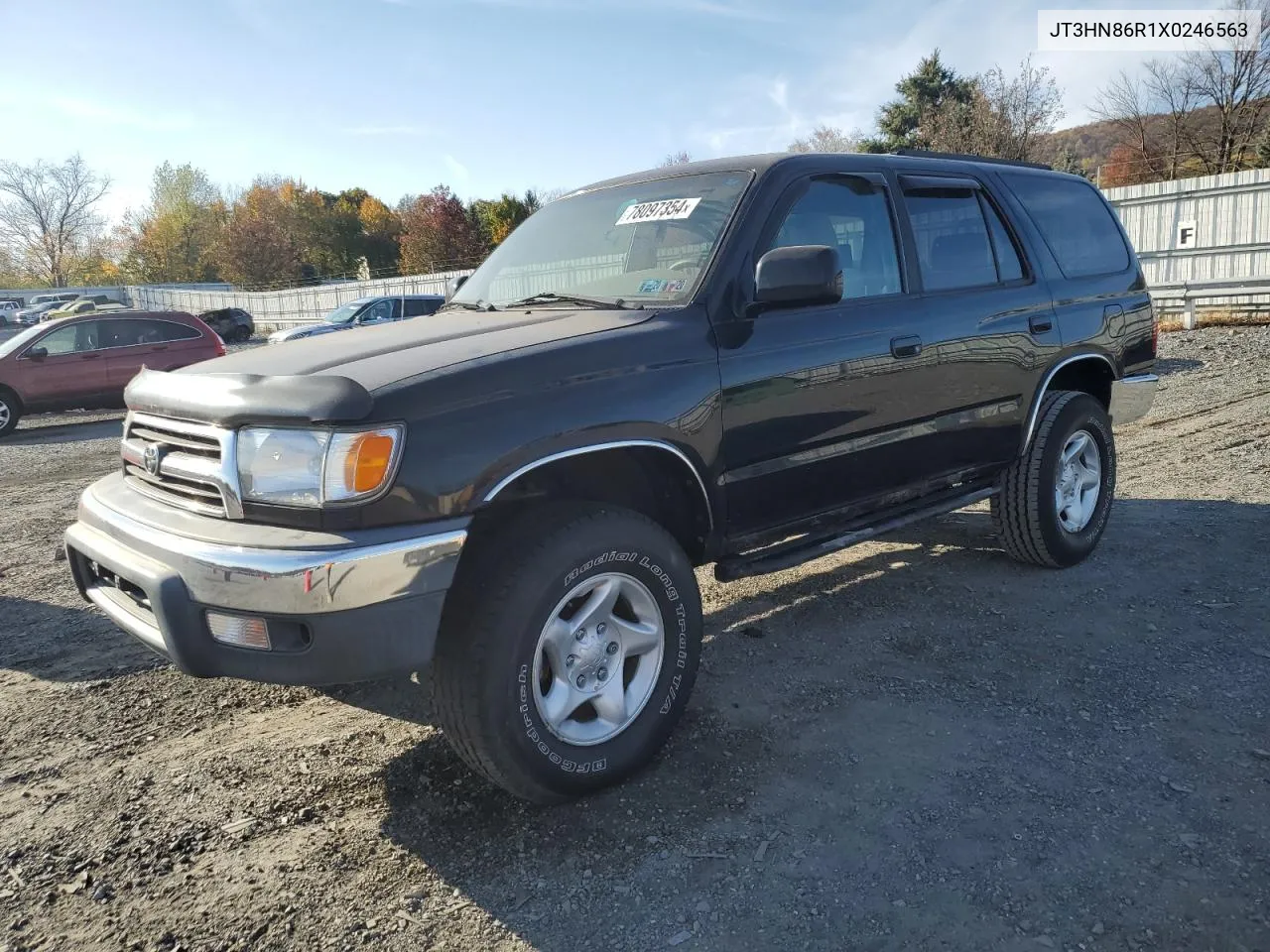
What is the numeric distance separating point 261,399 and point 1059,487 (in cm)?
405

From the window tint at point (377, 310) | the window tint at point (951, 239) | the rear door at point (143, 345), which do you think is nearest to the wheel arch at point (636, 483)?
the window tint at point (951, 239)

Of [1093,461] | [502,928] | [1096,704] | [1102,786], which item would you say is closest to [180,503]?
[502,928]

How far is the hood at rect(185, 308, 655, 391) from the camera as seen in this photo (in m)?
2.64

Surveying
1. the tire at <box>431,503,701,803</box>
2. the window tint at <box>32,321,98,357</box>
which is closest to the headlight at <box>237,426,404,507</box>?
the tire at <box>431,503,701,803</box>

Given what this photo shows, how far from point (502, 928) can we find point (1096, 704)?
2.32m

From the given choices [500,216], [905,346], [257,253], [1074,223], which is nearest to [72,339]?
[905,346]

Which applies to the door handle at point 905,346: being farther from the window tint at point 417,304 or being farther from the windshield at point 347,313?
the windshield at point 347,313

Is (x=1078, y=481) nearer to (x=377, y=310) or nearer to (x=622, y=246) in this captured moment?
(x=622, y=246)

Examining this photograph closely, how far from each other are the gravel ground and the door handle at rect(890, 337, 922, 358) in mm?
1267

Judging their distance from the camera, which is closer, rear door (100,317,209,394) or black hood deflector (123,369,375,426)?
black hood deflector (123,369,375,426)

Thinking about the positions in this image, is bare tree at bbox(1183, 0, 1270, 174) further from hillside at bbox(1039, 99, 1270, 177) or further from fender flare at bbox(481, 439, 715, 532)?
fender flare at bbox(481, 439, 715, 532)

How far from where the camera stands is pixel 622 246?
3643 mm

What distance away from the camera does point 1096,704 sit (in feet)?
10.9

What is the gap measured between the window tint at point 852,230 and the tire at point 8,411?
1308 cm
